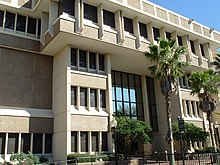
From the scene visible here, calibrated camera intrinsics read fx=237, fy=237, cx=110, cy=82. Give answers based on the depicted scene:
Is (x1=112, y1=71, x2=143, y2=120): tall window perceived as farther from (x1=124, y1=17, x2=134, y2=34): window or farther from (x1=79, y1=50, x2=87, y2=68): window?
(x1=79, y1=50, x2=87, y2=68): window

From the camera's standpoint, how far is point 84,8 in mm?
23250

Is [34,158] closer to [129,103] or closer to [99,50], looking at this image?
[99,50]

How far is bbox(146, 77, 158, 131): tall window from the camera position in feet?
101

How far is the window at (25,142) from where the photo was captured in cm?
2067

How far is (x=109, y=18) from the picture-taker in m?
24.9

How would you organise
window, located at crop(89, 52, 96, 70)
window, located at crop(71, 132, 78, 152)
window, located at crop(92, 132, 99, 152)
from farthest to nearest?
window, located at crop(89, 52, 96, 70)
window, located at crop(92, 132, 99, 152)
window, located at crop(71, 132, 78, 152)

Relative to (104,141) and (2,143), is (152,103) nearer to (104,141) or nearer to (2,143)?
(104,141)

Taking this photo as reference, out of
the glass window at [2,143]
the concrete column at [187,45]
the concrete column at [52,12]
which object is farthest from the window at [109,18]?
the glass window at [2,143]

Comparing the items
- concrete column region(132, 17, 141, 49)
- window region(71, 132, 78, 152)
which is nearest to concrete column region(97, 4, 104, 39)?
concrete column region(132, 17, 141, 49)

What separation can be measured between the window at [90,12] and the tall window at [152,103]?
1255cm

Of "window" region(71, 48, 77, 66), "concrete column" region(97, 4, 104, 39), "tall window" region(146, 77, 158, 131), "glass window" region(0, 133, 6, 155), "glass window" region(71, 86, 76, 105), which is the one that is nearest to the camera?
"glass window" region(0, 133, 6, 155)

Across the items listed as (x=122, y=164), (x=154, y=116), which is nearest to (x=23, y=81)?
(x=122, y=164)

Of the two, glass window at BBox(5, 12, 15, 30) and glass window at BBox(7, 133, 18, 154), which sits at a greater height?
glass window at BBox(5, 12, 15, 30)

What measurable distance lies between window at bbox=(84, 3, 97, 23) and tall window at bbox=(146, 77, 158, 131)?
41.2ft
